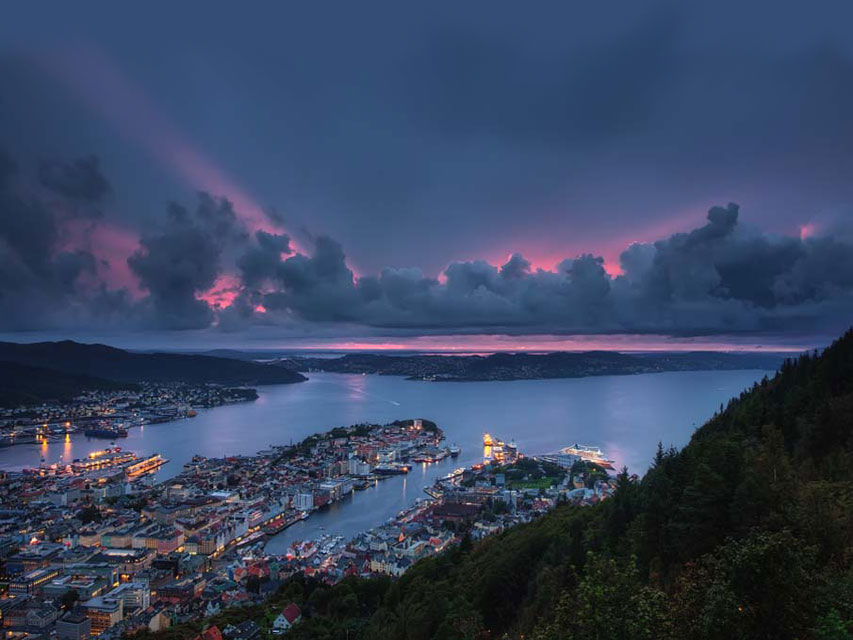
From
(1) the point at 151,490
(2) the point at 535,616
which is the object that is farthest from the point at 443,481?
(2) the point at 535,616

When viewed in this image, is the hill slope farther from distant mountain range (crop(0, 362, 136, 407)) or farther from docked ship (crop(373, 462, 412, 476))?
docked ship (crop(373, 462, 412, 476))

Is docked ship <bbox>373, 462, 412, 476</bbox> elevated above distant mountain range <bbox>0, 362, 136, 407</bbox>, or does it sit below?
below

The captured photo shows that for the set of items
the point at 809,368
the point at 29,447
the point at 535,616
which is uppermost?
the point at 809,368

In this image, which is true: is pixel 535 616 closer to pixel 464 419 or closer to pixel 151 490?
pixel 151 490

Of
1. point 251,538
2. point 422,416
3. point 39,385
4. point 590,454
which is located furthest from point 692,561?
point 39,385

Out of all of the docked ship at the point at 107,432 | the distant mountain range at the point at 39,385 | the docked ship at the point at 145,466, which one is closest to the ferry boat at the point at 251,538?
the docked ship at the point at 145,466

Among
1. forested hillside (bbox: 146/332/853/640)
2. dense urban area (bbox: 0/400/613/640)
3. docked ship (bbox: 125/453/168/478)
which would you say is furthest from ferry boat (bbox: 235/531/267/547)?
docked ship (bbox: 125/453/168/478)

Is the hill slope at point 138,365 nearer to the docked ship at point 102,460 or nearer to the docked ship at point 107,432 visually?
the docked ship at point 107,432
